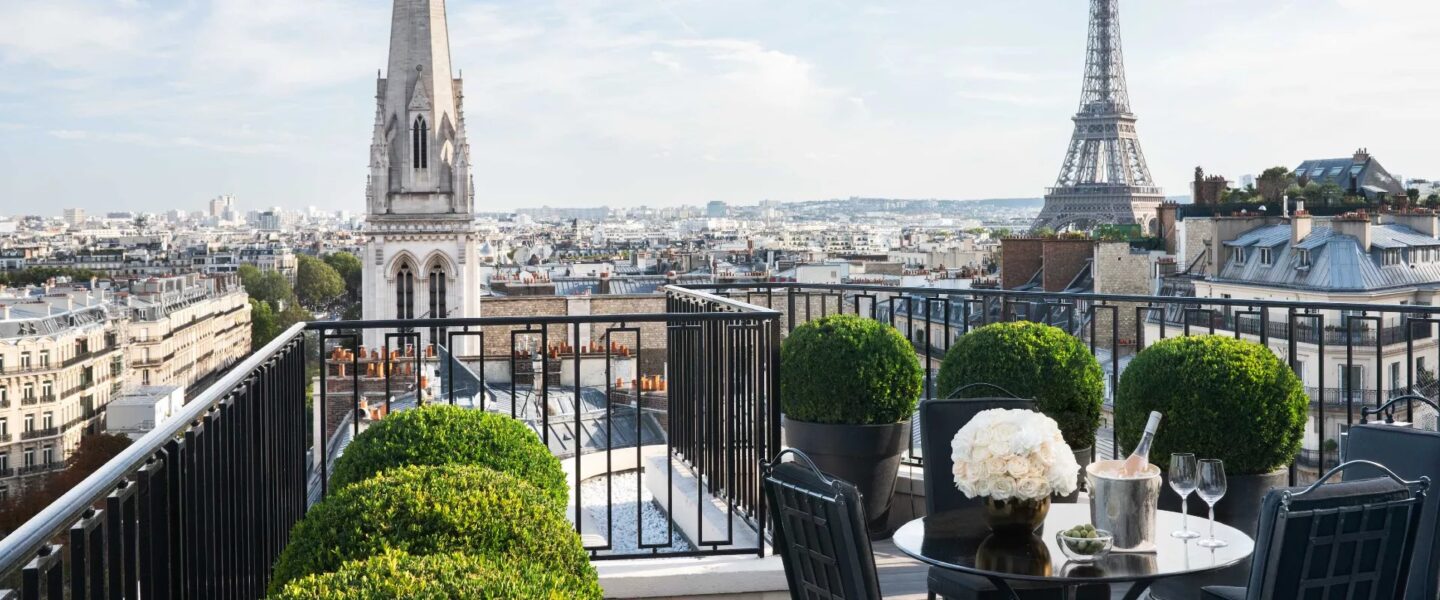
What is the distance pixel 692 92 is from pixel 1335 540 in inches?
3390

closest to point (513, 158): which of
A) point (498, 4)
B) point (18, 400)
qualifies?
point (18, 400)

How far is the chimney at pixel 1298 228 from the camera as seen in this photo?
31.7 meters

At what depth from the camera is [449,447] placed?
3385 millimetres

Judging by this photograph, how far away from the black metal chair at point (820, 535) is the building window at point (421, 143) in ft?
160

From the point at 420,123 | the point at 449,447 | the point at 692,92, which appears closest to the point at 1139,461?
the point at 449,447

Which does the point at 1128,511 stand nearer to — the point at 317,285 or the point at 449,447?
the point at 449,447

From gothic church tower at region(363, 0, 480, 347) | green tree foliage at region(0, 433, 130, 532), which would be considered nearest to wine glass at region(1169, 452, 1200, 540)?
green tree foliage at region(0, 433, 130, 532)

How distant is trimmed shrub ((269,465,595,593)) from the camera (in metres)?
2.37

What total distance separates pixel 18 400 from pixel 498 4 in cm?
3357

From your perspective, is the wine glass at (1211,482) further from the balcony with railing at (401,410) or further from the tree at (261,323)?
the tree at (261,323)

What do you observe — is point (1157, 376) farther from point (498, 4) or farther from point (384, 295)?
point (384, 295)

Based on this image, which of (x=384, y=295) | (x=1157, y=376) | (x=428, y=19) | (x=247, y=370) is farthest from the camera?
(x=384, y=295)

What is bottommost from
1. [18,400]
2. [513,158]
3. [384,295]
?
[18,400]

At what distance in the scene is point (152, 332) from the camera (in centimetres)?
7988
